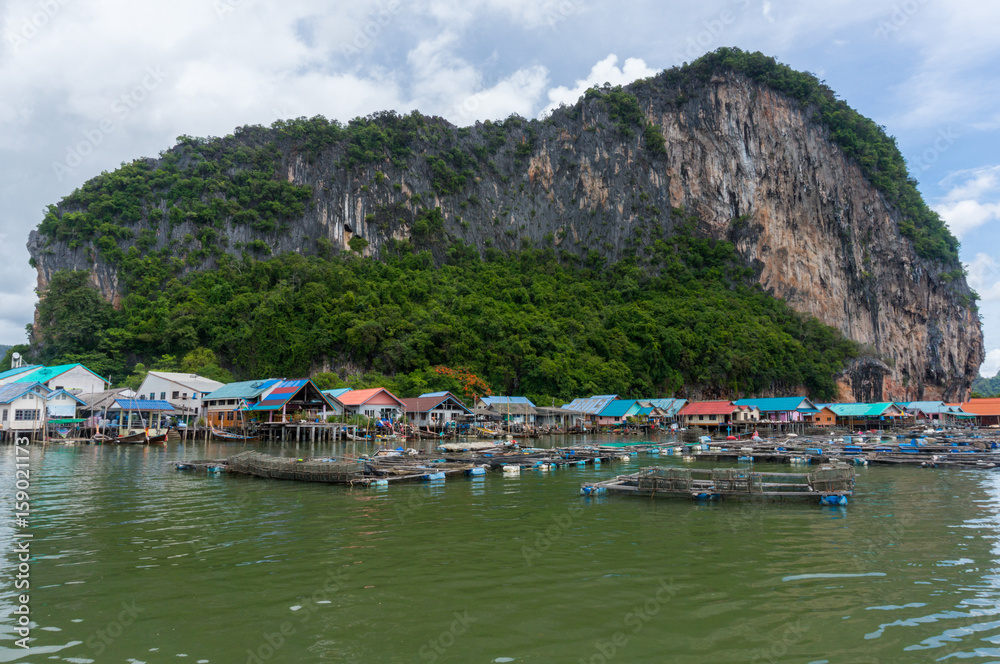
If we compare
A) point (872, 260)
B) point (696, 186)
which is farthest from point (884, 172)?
point (696, 186)

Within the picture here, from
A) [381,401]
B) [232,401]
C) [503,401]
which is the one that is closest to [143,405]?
[232,401]

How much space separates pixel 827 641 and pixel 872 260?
113888 mm

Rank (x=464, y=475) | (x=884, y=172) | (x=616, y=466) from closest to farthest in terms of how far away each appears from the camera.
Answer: (x=464, y=475) < (x=616, y=466) < (x=884, y=172)

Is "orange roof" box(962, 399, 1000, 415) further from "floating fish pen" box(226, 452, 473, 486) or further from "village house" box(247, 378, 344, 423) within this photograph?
"village house" box(247, 378, 344, 423)

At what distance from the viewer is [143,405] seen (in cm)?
4744

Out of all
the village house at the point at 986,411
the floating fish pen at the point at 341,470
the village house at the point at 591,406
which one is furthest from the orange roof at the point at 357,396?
the village house at the point at 986,411

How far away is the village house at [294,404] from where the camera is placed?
47.8 m

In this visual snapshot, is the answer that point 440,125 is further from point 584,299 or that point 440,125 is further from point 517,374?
point 517,374

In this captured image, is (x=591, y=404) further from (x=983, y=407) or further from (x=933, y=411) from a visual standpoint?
(x=983, y=407)

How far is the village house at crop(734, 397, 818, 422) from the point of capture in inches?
2623

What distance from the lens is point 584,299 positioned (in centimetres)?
9212

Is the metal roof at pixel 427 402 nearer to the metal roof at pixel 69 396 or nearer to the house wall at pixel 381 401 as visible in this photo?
the house wall at pixel 381 401

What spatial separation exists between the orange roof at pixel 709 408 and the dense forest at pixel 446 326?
853cm

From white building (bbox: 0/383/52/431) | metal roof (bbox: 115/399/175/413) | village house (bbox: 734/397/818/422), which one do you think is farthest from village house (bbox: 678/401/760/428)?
white building (bbox: 0/383/52/431)
